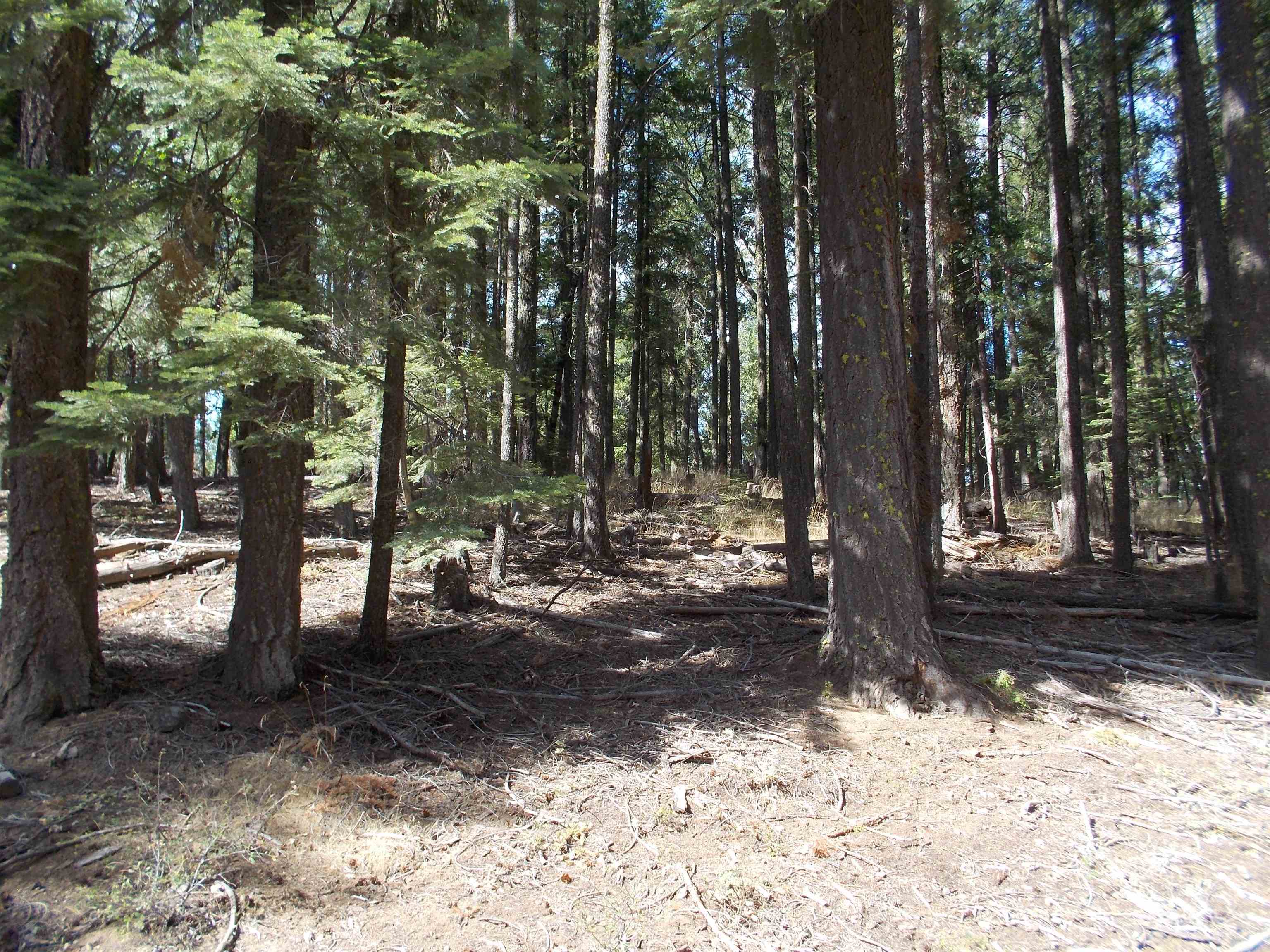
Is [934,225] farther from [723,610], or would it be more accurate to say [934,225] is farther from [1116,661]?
[1116,661]

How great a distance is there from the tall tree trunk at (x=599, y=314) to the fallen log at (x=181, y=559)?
413 centimetres

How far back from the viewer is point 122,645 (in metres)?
6.92

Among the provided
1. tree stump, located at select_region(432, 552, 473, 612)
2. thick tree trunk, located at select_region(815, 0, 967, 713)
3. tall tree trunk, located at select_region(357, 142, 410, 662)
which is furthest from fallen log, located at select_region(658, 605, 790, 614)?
tall tree trunk, located at select_region(357, 142, 410, 662)

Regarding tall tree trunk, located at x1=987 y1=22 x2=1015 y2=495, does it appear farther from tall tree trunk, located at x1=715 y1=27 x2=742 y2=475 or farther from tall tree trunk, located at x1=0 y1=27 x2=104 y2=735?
tall tree trunk, located at x1=0 y1=27 x2=104 y2=735

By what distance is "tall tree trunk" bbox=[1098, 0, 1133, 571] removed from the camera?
40.1 feet

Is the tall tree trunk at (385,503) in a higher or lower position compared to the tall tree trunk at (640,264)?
lower

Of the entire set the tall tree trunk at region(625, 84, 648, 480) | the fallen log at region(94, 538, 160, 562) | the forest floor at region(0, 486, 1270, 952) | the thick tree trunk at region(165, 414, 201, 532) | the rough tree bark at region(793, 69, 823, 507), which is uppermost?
the tall tree trunk at region(625, 84, 648, 480)

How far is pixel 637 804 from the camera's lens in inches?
184

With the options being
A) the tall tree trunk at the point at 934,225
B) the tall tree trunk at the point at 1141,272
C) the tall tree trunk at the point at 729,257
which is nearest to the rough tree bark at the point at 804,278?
the tall tree trunk at the point at 934,225

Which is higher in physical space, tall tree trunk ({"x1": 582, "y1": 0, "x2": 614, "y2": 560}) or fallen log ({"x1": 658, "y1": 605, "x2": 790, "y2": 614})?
tall tree trunk ({"x1": 582, "y1": 0, "x2": 614, "y2": 560})

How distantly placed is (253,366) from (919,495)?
676cm

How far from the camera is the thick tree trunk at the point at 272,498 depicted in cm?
593

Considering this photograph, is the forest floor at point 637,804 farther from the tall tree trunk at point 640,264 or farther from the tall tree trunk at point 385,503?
the tall tree trunk at point 640,264

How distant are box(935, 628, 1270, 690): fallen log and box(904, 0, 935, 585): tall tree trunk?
31.3 inches
